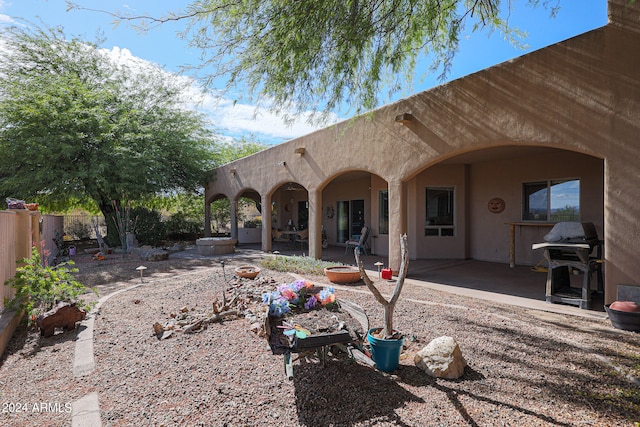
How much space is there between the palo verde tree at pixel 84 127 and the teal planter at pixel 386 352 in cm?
1257

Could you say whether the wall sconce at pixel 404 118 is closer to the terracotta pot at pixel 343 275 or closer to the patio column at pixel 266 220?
the terracotta pot at pixel 343 275

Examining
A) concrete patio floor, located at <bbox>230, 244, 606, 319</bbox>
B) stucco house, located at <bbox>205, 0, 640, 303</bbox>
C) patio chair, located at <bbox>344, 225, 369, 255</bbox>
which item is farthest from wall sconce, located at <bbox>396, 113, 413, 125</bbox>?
patio chair, located at <bbox>344, 225, 369, 255</bbox>

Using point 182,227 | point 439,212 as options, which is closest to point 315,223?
point 439,212

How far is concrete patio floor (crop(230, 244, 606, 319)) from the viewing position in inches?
199

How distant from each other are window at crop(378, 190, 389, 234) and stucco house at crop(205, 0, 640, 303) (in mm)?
34

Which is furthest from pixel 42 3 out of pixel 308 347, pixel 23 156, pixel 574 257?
pixel 23 156

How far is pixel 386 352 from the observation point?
288 cm

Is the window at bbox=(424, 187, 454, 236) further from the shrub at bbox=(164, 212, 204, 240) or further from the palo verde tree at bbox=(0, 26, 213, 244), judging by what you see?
the shrub at bbox=(164, 212, 204, 240)

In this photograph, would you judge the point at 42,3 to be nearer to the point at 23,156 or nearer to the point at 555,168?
the point at 555,168

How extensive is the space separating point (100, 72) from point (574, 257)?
18.5m

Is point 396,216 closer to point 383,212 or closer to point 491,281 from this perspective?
point 491,281

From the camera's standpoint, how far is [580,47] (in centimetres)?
466

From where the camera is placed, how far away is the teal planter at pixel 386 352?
2.86 meters

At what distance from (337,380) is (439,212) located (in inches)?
322
